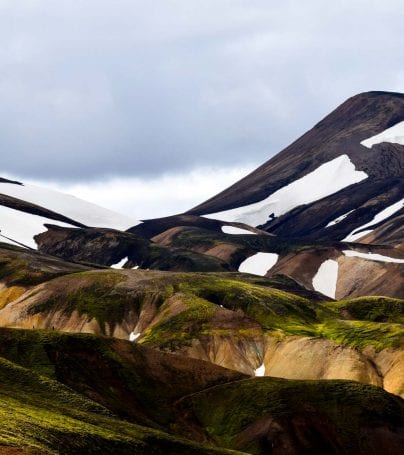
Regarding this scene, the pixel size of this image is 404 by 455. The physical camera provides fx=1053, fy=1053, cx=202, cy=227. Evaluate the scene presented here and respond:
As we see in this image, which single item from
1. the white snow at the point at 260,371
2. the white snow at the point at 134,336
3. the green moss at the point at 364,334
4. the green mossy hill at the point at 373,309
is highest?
the green mossy hill at the point at 373,309

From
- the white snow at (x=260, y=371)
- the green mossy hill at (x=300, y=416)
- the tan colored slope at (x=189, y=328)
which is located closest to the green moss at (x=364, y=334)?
the tan colored slope at (x=189, y=328)

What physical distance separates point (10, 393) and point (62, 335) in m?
36.7

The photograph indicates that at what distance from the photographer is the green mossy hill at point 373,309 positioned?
182 metres

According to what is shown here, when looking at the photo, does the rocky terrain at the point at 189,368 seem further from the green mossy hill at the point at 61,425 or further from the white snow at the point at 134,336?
the white snow at the point at 134,336

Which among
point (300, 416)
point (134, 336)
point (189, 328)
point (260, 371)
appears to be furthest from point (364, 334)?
point (300, 416)

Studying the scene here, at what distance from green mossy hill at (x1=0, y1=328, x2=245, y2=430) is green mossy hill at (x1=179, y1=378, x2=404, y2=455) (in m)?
3.73

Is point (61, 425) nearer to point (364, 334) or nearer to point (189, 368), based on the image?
point (189, 368)

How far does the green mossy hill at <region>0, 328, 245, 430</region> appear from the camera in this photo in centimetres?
11525

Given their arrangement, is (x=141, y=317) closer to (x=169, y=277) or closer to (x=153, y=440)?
(x=169, y=277)

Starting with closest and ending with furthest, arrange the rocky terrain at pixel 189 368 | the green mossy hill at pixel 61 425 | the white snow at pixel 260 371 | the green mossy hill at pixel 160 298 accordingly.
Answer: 1. the green mossy hill at pixel 61 425
2. the rocky terrain at pixel 189 368
3. the white snow at pixel 260 371
4. the green mossy hill at pixel 160 298

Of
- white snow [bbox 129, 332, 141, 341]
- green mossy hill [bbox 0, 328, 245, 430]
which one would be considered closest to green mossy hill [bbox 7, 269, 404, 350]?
white snow [bbox 129, 332, 141, 341]

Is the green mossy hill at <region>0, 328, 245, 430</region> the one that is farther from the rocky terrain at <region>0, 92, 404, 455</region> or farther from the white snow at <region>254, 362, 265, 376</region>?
the white snow at <region>254, 362, 265, 376</region>

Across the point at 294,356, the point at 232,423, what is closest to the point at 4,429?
the point at 232,423

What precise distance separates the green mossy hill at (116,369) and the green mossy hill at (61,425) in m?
11.2
